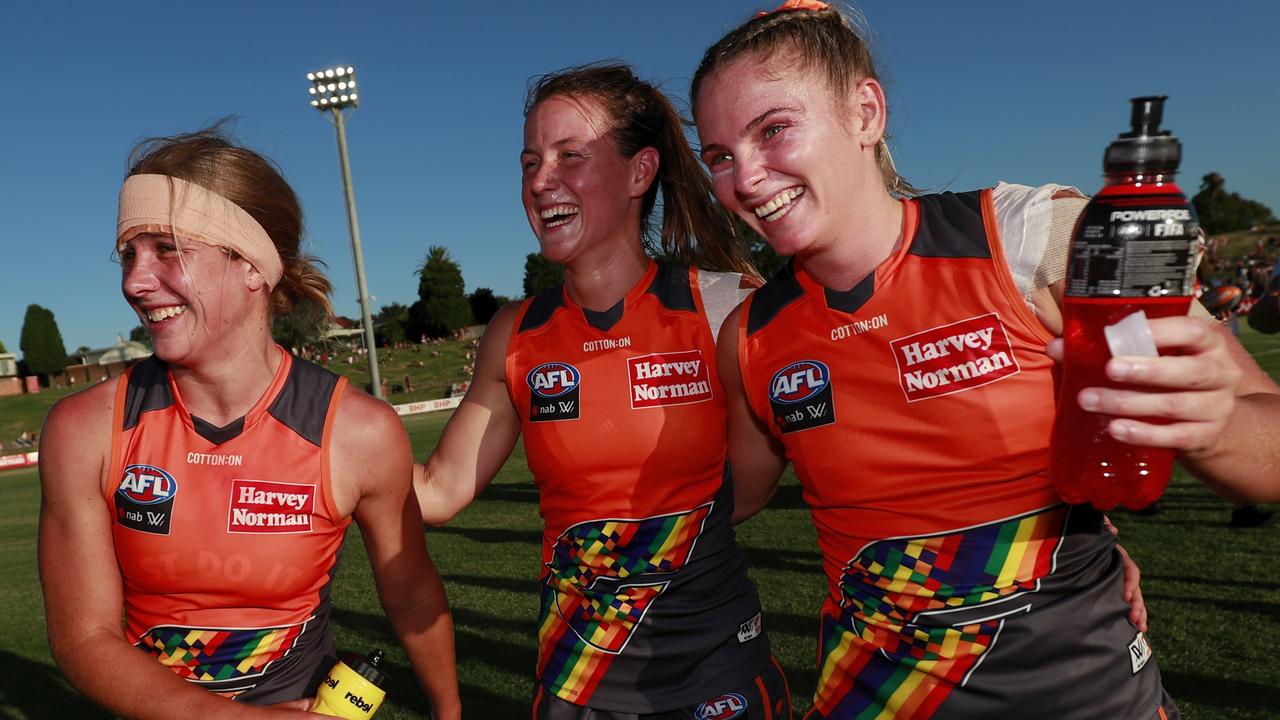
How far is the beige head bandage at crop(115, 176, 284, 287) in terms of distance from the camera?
7.72ft

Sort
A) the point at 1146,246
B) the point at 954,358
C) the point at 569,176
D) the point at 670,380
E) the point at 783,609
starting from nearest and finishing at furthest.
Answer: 1. the point at 1146,246
2. the point at 954,358
3. the point at 670,380
4. the point at 569,176
5. the point at 783,609

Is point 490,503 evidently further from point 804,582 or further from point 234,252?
point 234,252

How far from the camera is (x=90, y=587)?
2.31 m

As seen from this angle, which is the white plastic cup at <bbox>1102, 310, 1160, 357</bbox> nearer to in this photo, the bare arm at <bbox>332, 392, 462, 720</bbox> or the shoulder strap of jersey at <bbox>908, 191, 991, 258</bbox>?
the shoulder strap of jersey at <bbox>908, 191, 991, 258</bbox>

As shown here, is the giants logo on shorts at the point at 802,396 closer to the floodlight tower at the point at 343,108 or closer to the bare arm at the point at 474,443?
the bare arm at the point at 474,443

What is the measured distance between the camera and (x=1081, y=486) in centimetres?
172

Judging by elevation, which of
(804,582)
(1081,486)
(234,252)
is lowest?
(804,582)

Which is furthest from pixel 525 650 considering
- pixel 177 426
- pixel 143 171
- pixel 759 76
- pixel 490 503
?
pixel 490 503

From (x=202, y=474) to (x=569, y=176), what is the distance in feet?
4.85

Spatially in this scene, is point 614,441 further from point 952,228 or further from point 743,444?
point 952,228

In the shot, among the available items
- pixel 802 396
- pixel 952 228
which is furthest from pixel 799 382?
pixel 952 228

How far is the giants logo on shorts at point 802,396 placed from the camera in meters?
2.21

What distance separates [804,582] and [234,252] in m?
5.61

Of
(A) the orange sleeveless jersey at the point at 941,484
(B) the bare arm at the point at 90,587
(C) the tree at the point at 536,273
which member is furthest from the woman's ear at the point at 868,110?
(C) the tree at the point at 536,273
